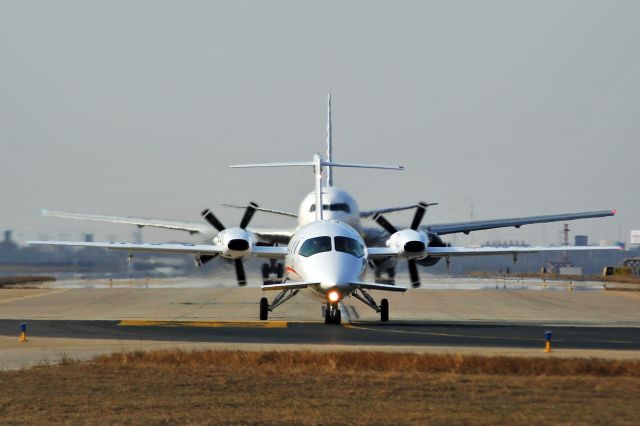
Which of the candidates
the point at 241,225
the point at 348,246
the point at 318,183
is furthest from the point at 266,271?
the point at 348,246

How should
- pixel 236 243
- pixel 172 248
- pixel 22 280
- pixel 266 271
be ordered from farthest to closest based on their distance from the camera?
pixel 22 280, pixel 266 271, pixel 172 248, pixel 236 243

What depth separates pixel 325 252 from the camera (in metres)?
31.2

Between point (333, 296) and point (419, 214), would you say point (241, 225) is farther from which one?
point (333, 296)

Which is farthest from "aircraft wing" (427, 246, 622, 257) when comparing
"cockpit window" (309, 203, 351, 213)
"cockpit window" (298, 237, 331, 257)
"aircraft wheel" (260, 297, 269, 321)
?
"cockpit window" (298, 237, 331, 257)

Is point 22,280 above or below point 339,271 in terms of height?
below

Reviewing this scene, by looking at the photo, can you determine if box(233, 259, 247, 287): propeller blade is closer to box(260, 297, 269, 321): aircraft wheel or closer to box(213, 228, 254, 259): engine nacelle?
box(213, 228, 254, 259): engine nacelle

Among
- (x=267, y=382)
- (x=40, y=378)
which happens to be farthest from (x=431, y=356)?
(x=40, y=378)

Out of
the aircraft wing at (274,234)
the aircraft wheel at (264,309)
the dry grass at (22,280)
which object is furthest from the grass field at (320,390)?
the dry grass at (22,280)

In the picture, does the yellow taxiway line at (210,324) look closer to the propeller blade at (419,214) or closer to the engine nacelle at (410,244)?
the engine nacelle at (410,244)

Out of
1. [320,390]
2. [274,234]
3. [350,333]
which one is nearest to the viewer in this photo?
[320,390]

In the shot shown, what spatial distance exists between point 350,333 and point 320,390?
→ 1116 cm

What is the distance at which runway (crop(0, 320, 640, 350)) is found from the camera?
2552cm

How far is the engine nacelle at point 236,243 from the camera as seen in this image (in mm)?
36812

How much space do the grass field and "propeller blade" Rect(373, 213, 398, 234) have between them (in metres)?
25.2
